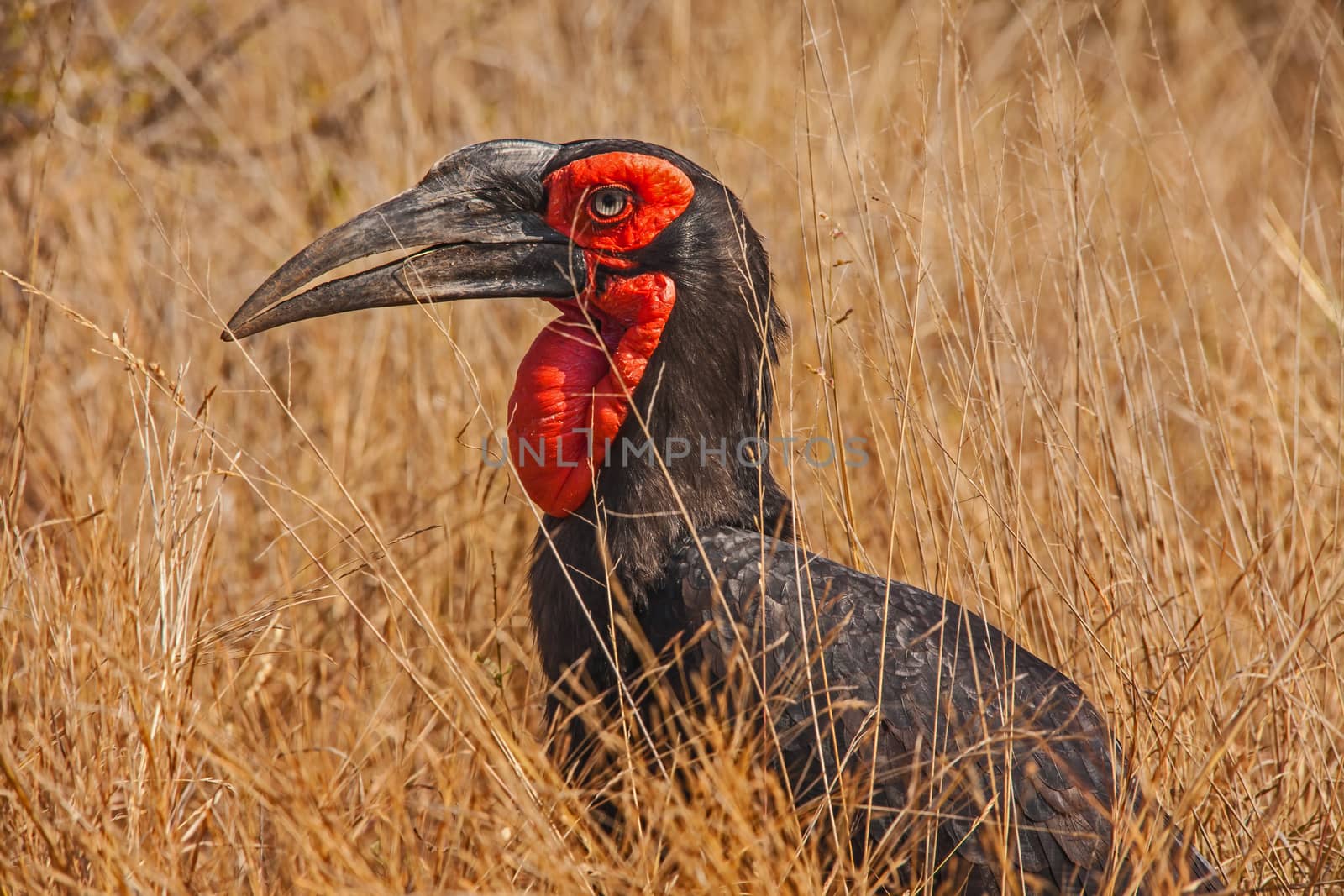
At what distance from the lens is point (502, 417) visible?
3574 mm

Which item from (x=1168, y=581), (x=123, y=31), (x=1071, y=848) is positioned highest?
(x=123, y=31)

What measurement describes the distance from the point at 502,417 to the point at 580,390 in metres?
1.29

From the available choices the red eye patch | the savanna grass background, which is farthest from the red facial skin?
the savanna grass background

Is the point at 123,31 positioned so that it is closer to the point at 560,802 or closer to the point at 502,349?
the point at 502,349

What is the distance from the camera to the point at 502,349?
3.88m

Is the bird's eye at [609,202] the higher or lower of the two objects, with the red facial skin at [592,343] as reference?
higher

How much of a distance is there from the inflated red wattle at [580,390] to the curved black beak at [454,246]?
0.36 ft

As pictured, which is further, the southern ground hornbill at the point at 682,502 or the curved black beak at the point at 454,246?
the curved black beak at the point at 454,246

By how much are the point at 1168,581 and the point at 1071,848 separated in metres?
0.75

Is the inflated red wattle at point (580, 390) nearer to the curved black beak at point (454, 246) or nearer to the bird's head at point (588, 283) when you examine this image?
the bird's head at point (588, 283)

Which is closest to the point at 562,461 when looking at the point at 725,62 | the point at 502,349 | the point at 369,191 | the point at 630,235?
the point at 630,235

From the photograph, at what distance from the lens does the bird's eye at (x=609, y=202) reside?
2.29 metres

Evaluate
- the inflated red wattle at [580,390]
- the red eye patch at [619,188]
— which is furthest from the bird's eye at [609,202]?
the inflated red wattle at [580,390]

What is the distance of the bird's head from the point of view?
2281mm
